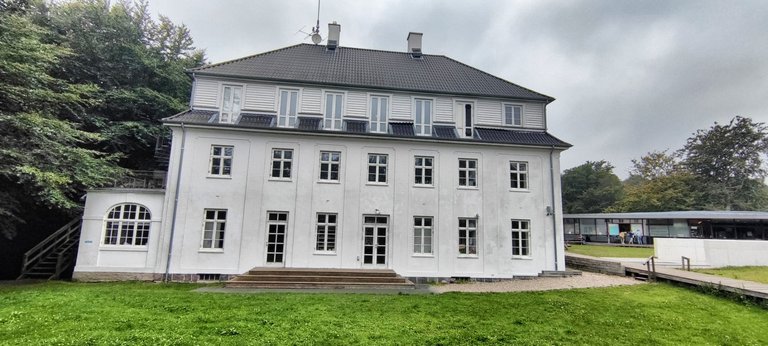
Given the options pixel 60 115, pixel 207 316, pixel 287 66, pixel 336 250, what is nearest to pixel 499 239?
pixel 336 250

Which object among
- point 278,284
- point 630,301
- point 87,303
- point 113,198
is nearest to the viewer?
point 87,303

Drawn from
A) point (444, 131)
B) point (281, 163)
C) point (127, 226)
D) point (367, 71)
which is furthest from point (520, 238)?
point (127, 226)

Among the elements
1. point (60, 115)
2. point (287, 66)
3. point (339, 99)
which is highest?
point (287, 66)

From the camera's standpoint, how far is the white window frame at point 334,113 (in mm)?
17594

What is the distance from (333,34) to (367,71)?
4.40m

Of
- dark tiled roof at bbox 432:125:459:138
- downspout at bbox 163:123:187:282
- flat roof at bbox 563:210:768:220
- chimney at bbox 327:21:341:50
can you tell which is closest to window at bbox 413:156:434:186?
dark tiled roof at bbox 432:125:459:138

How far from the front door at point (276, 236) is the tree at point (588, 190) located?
198 ft

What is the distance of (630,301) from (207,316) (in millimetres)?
12637

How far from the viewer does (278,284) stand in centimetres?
1368

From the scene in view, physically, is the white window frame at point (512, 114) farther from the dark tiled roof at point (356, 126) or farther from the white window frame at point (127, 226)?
the white window frame at point (127, 226)

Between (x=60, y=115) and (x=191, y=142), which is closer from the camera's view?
(x=191, y=142)

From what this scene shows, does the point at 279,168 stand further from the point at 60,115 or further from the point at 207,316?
the point at 60,115

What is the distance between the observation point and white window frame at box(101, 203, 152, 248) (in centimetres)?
1533

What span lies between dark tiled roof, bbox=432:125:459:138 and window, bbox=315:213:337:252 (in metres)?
6.54
